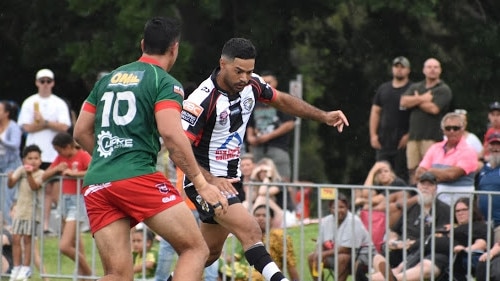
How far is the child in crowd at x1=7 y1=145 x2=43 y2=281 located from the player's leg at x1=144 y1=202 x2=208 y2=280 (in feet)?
16.0

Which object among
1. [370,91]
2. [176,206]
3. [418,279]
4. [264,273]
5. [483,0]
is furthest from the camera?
A: [370,91]

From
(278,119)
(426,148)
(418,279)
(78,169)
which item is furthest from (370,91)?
(418,279)

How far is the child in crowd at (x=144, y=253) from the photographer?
13781mm

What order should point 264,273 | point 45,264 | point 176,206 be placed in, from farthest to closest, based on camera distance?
1. point 45,264
2. point 264,273
3. point 176,206

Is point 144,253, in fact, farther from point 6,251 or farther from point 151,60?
point 151,60

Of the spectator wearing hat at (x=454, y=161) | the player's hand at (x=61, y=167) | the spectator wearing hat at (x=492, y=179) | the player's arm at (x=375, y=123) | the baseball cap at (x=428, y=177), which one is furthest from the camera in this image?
the player's arm at (x=375, y=123)

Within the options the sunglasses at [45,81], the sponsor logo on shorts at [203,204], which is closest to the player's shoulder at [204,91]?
the sponsor logo on shorts at [203,204]

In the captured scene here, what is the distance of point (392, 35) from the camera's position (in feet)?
80.7

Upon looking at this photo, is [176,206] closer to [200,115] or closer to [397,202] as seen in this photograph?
[200,115]

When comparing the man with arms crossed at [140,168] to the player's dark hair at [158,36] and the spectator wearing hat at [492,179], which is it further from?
the spectator wearing hat at [492,179]

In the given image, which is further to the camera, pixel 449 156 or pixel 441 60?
pixel 441 60

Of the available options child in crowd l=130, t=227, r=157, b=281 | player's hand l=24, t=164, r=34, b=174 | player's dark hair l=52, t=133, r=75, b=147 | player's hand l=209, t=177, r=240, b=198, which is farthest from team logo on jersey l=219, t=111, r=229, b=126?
player's dark hair l=52, t=133, r=75, b=147

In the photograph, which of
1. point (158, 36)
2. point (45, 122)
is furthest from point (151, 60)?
point (45, 122)

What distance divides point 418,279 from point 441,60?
1213 centimetres
